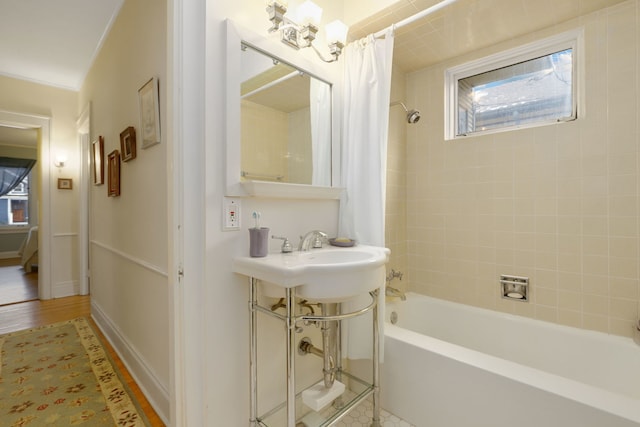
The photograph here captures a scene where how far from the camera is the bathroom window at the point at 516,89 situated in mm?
1948

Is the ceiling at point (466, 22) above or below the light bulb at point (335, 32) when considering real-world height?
above

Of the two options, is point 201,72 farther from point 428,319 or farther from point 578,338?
point 578,338

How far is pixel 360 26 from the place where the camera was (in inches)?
73.7

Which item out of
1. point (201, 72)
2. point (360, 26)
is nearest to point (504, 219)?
point (360, 26)

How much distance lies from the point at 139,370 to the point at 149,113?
1.53 metres

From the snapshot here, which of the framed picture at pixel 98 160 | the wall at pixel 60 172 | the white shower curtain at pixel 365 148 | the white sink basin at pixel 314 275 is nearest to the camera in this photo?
the white sink basin at pixel 314 275

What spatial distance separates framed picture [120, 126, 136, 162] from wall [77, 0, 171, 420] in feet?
0.18

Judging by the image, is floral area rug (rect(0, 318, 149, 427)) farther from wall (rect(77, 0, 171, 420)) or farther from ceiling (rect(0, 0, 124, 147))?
ceiling (rect(0, 0, 124, 147))

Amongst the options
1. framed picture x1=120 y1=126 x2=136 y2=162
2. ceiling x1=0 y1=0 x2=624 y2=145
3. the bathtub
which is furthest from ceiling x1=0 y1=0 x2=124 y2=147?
the bathtub

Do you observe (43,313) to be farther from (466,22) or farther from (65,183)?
(466,22)

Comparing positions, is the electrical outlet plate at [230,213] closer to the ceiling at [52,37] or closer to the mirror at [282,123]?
the mirror at [282,123]

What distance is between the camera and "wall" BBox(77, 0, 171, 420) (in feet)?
5.08

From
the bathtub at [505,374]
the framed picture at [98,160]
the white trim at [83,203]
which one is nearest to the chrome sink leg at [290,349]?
the bathtub at [505,374]

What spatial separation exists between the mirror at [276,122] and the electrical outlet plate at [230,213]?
5 cm
